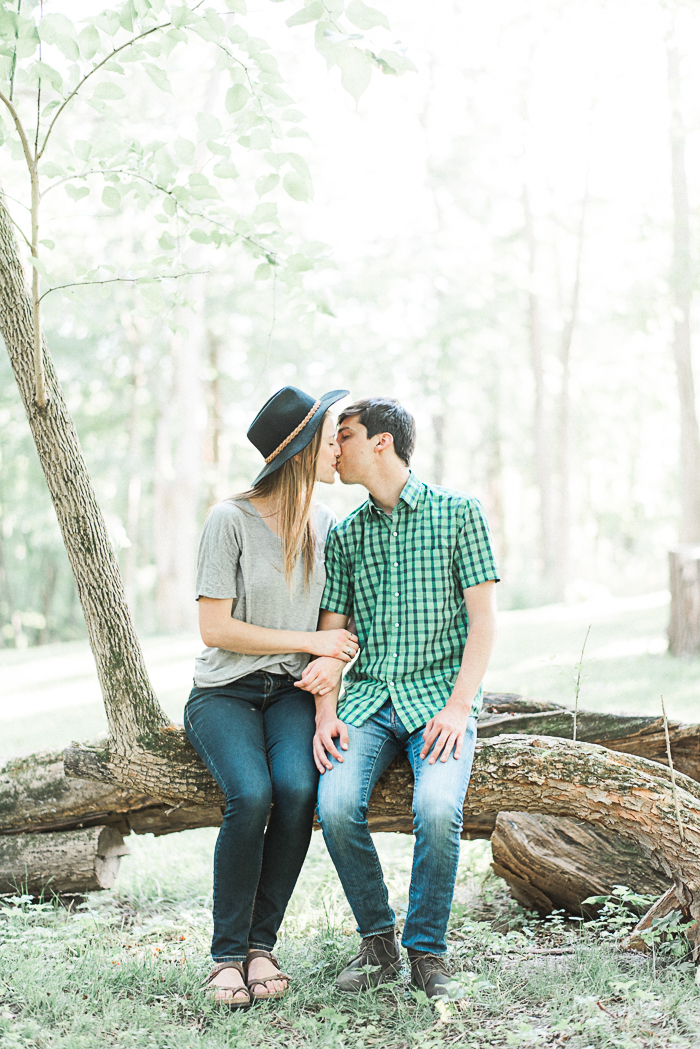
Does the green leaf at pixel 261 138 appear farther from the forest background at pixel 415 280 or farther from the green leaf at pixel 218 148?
the forest background at pixel 415 280

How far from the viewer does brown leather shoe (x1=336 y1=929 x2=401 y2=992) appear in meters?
2.92

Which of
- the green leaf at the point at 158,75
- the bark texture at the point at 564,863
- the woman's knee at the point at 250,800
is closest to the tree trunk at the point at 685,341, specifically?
the bark texture at the point at 564,863

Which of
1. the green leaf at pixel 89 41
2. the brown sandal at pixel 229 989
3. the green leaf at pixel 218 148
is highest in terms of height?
the green leaf at pixel 89 41

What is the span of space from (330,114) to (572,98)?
15.0 feet

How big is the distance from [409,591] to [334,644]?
34 cm

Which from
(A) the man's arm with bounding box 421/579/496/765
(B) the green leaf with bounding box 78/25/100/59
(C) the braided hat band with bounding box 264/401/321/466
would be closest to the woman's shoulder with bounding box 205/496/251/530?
(C) the braided hat band with bounding box 264/401/321/466

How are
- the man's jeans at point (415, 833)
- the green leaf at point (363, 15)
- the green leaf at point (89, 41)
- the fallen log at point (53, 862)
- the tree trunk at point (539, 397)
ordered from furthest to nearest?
the tree trunk at point (539, 397) < the fallen log at point (53, 862) < the man's jeans at point (415, 833) < the green leaf at point (89, 41) < the green leaf at point (363, 15)

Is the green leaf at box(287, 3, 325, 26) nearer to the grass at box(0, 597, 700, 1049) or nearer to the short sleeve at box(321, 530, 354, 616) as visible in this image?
the short sleeve at box(321, 530, 354, 616)

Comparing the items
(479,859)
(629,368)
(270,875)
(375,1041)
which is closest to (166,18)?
(270,875)

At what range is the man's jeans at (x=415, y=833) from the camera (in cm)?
287

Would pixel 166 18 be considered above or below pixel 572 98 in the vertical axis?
below

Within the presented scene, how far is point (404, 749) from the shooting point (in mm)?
3279

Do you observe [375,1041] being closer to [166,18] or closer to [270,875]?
[270,875]

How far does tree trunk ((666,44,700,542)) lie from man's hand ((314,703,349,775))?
8.64 meters
